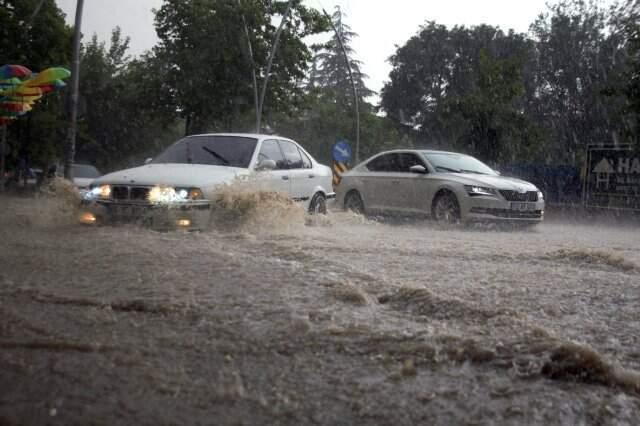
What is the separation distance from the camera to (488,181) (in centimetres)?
1349

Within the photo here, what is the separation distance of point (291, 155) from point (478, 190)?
3786mm

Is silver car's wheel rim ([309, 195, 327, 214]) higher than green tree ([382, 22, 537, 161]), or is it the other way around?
green tree ([382, 22, 537, 161])

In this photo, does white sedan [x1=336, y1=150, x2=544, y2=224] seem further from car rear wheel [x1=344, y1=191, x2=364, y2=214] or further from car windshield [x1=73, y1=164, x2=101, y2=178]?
car windshield [x1=73, y1=164, x2=101, y2=178]

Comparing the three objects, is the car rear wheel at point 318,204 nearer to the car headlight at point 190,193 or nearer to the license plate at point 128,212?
the car headlight at point 190,193

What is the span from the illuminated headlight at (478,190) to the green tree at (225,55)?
63.2 ft

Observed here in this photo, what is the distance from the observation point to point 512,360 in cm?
367

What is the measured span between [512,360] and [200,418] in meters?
→ 1.62

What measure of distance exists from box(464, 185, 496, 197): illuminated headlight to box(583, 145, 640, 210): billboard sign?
26.9 ft

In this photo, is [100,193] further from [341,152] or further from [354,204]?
[341,152]

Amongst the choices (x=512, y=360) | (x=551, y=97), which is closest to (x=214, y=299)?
(x=512, y=360)

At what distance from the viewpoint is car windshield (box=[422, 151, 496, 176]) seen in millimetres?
14281

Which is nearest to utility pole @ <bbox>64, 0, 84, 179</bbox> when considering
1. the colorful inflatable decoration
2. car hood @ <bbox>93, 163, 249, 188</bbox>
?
the colorful inflatable decoration

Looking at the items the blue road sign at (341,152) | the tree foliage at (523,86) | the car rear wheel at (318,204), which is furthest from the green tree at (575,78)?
the car rear wheel at (318,204)

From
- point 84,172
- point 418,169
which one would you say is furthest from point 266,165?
point 84,172
